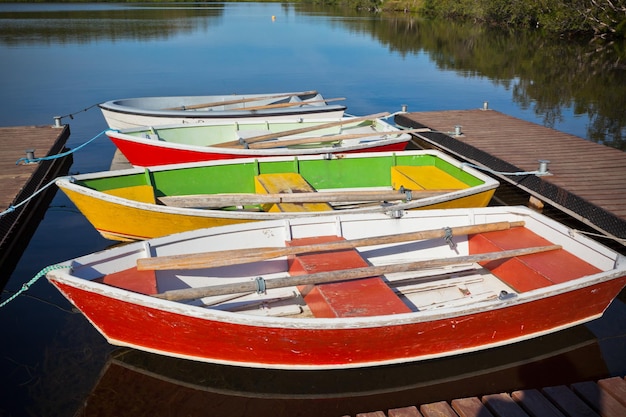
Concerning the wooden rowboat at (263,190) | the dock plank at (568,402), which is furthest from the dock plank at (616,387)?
the wooden rowboat at (263,190)

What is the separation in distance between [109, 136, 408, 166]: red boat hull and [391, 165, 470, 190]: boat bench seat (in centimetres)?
116

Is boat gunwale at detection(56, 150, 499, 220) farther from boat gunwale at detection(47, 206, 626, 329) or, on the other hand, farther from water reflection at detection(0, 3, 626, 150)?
water reflection at detection(0, 3, 626, 150)

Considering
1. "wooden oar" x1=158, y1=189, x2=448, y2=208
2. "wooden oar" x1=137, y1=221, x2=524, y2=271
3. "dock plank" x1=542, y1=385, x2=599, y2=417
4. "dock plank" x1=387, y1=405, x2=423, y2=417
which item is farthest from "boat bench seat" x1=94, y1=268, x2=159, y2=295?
"dock plank" x1=542, y1=385, x2=599, y2=417

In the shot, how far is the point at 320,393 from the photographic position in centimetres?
509

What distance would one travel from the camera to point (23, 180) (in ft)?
29.4

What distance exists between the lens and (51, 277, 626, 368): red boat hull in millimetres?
4594

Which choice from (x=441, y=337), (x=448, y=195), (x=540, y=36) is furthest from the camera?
(x=540, y=36)

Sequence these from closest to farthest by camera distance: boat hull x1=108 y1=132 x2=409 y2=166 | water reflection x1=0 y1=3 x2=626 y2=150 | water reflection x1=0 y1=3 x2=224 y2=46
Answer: boat hull x1=108 y1=132 x2=409 y2=166 < water reflection x1=0 y1=3 x2=626 y2=150 < water reflection x1=0 y1=3 x2=224 y2=46

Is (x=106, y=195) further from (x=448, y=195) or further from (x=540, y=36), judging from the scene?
(x=540, y=36)

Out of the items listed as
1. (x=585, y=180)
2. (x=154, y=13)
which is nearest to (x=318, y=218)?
(x=585, y=180)

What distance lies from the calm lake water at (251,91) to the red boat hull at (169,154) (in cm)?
152

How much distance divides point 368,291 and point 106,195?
3.75 m

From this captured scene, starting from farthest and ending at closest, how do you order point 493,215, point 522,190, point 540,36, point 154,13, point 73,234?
point 154,13 < point 540,36 < point 522,190 < point 73,234 < point 493,215

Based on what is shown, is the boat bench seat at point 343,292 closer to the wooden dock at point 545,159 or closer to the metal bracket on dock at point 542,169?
the wooden dock at point 545,159
